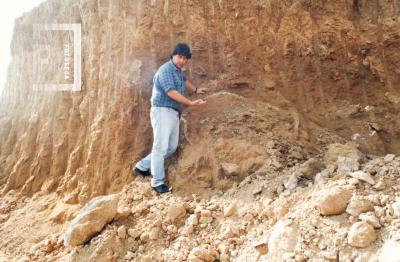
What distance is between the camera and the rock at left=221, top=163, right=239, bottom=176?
3854 mm

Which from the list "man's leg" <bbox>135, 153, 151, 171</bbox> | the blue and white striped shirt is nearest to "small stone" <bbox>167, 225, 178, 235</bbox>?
"man's leg" <bbox>135, 153, 151, 171</bbox>

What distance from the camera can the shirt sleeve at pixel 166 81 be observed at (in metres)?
4.08

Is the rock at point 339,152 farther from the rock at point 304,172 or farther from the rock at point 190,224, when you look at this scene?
the rock at point 190,224

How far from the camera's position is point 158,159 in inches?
161

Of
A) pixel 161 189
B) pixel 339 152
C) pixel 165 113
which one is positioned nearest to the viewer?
pixel 339 152

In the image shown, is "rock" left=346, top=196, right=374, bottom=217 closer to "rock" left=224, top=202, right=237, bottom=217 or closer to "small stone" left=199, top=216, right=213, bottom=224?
"rock" left=224, top=202, right=237, bottom=217

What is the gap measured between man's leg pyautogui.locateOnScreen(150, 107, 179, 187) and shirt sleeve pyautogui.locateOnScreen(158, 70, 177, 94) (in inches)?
9.6

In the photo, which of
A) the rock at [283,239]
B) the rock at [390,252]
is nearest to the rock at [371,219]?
the rock at [390,252]

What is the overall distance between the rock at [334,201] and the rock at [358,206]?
0.15ft

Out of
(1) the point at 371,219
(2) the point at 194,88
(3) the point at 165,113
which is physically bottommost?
(1) the point at 371,219

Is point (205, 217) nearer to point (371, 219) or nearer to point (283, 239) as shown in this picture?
point (283, 239)

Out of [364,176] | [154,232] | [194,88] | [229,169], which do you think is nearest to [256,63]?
A: [194,88]

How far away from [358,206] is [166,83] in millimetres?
2343

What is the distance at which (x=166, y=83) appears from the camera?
4.09m
